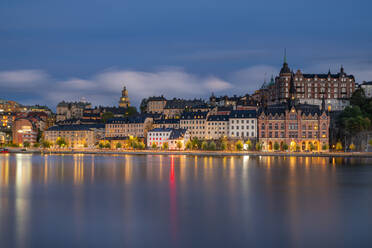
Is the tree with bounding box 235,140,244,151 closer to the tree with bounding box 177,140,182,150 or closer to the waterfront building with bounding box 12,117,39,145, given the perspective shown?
the tree with bounding box 177,140,182,150

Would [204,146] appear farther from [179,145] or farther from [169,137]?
[169,137]

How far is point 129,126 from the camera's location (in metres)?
117

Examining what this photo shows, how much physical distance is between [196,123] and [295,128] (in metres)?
23.0

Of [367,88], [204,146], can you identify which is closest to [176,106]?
[204,146]

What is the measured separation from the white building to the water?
53892mm

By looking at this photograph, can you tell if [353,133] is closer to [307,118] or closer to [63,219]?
[307,118]

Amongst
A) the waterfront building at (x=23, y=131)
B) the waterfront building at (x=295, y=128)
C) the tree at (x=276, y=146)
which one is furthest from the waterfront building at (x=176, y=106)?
the tree at (x=276, y=146)

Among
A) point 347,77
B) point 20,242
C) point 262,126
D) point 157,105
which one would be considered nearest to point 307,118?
point 262,126

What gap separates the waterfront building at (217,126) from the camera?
100 metres

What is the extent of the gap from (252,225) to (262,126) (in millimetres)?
73161

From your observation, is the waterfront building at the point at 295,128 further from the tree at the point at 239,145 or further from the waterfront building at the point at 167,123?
A: the waterfront building at the point at 167,123

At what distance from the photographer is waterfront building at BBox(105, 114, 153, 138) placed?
11488 cm

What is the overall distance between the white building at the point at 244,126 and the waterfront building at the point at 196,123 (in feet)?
24.1

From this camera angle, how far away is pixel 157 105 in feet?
460
